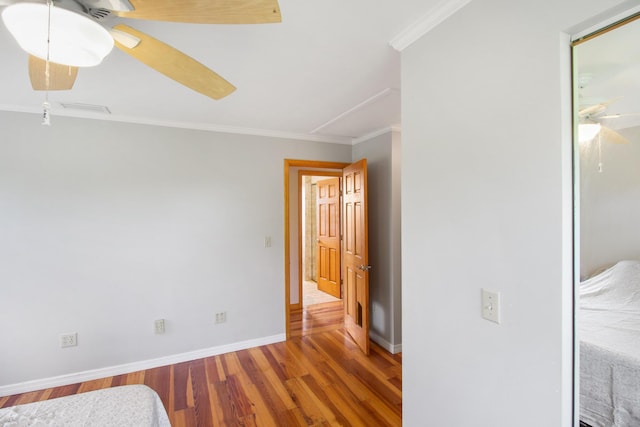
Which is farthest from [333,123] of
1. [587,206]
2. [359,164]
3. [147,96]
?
[587,206]

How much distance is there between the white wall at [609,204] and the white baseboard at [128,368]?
3066mm

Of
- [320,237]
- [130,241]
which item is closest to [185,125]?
[130,241]

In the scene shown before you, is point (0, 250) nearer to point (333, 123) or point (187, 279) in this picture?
point (187, 279)

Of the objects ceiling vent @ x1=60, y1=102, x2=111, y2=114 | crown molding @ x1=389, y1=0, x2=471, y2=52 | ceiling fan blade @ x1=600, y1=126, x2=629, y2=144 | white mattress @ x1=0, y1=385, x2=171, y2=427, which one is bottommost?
white mattress @ x1=0, y1=385, x2=171, y2=427

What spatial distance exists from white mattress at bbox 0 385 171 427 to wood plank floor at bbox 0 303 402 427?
2.86 feet

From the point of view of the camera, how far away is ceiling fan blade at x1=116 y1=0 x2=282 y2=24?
2.96 ft

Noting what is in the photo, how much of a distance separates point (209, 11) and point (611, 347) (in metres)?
1.66

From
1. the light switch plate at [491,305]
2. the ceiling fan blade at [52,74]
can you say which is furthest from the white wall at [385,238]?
the ceiling fan blade at [52,74]

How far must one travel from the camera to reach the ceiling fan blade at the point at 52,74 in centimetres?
134

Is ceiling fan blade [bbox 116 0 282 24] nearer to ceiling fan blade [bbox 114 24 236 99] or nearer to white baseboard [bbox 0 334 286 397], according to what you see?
ceiling fan blade [bbox 114 24 236 99]

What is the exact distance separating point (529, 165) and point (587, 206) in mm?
213

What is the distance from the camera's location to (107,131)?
272 cm

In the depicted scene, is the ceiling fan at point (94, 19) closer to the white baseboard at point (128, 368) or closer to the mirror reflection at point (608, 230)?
the mirror reflection at point (608, 230)

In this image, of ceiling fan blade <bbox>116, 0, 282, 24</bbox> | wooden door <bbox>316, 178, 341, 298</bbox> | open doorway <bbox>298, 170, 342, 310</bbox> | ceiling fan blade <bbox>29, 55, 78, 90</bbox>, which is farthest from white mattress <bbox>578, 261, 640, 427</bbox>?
wooden door <bbox>316, 178, 341, 298</bbox>
